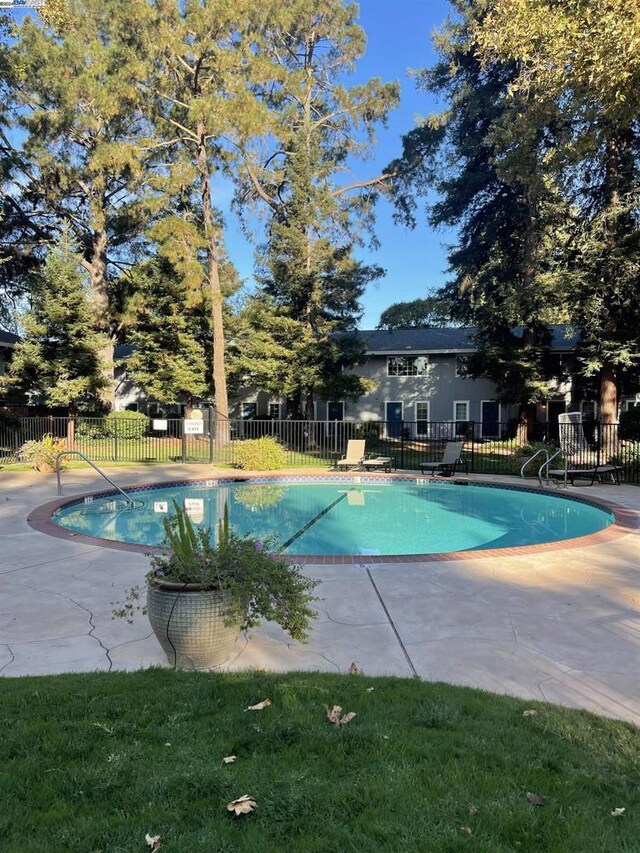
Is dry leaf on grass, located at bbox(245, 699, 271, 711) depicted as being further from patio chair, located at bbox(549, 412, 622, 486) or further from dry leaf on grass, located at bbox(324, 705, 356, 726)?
patio chair, located at bbox(549, 412, 622, 486)

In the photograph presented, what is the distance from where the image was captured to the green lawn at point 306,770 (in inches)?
69.4

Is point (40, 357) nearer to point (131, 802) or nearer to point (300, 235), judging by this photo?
point (300, 235)

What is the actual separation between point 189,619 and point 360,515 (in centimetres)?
733

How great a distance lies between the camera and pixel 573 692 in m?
3.01

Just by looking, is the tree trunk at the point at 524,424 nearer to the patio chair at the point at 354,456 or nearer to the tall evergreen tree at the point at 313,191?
the tall evergreen tree at the point at 313,191

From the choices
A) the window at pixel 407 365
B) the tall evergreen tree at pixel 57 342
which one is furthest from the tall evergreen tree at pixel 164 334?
the window at pixel 407 365

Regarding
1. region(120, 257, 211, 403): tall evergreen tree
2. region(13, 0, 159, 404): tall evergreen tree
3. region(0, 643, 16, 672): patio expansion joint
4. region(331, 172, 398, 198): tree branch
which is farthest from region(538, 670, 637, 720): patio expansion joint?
region(331, 172, 398, 198): tree branch

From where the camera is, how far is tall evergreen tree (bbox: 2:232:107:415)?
19.7 m

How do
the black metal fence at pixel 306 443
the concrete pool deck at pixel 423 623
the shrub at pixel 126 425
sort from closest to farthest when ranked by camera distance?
the concrete pool deck at pixel 423 623 → the black metal fence at pixel 306 443 → the shrub at pixel 126 425

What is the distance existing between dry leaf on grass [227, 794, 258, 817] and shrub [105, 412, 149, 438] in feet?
66.0

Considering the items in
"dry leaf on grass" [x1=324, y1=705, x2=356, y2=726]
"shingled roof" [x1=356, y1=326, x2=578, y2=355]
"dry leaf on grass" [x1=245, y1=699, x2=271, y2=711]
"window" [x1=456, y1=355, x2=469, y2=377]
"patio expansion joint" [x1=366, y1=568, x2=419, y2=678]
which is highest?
"shingled roof" [x1=356, y1=326, x2=578, y2=355]

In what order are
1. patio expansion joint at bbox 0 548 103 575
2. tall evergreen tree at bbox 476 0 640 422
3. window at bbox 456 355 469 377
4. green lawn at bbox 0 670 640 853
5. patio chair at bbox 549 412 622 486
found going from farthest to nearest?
1. window at bbox 456 355 469 377
2. patio chair at bbox 549 412 622 486
3. tall evergreen tree at bbox 476 0 640 422
4. patio expansion joint at bbox 0 548 103 575
5. green lawn at bbox 0 670 640 853

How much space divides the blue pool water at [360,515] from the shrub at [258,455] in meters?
1.44

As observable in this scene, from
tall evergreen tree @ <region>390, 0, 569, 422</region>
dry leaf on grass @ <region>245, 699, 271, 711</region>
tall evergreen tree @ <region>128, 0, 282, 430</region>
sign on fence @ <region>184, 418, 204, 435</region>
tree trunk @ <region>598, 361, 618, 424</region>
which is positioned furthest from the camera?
tall evergreen tree @ <region>128, 0, 282, 430</region>
